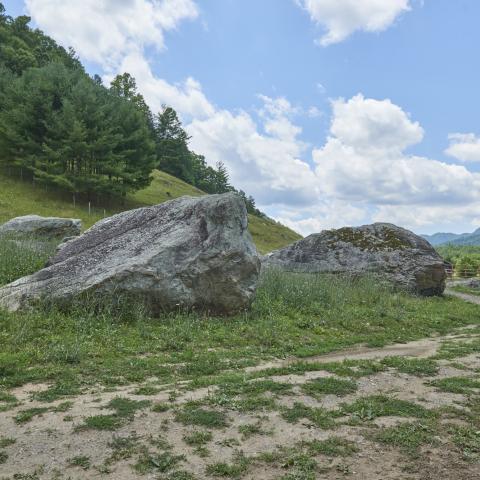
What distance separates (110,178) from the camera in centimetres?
5738

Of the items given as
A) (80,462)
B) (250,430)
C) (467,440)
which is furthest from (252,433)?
(467,440)

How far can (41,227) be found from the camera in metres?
23.6

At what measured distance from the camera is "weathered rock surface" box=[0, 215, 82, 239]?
22828mm

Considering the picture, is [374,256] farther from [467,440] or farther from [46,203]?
[46,203]

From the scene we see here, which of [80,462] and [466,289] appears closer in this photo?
[80,462]

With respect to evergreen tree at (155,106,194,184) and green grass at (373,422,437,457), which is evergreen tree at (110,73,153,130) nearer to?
evergreen tree at (155,106,194,184)

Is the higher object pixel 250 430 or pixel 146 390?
pixel 146 390

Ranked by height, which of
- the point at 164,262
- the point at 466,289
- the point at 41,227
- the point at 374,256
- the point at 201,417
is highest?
the point at 41,227

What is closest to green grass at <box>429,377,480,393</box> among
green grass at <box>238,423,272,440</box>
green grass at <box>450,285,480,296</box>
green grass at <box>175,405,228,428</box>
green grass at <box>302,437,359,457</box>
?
green grass at <box>302,437,359,457</box>

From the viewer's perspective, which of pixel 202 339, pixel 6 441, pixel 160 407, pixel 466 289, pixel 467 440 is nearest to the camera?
pixel 6 441

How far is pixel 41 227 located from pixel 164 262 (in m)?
12.5

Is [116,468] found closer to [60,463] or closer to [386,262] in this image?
[60,463]

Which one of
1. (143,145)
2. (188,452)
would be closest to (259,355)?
(188,452)

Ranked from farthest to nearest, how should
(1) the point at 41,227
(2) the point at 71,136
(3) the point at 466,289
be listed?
1. (2) the point at 71,136
2. (3) the point at 466,289
3. (1) the point at 41,227
